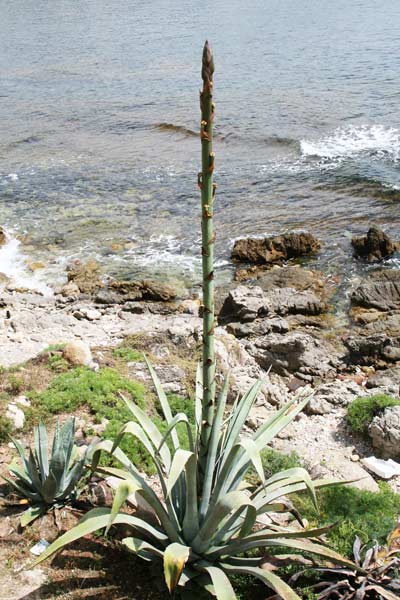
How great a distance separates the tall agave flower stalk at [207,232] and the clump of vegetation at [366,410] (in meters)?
4.87

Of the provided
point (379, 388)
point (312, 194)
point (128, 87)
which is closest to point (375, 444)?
point (379, 388)

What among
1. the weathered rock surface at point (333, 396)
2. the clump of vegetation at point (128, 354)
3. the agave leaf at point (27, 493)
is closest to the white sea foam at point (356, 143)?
the weathered rock surface at point (333, 396)

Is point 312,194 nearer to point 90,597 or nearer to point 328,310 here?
point 328,310

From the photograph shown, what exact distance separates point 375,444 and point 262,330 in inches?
165

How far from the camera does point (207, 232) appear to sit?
381 centimetres

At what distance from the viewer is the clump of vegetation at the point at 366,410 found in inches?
351

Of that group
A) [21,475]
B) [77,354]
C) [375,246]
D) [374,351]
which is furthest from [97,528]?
[375,246]

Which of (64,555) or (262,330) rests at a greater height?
(64,555)

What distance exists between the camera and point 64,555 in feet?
16.9

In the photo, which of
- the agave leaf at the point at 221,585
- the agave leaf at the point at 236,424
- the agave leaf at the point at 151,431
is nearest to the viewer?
the agave leaf at the point at 221,585

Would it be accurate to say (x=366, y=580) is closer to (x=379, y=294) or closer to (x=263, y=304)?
(x=263, y=304)

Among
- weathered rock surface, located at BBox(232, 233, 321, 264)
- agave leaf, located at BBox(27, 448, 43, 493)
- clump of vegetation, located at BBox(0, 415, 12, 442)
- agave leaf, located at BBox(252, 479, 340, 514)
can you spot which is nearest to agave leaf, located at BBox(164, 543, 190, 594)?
agave leaf, located at BBox(252, 479, 340, 514)

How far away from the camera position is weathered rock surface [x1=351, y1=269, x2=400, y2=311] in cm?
1332

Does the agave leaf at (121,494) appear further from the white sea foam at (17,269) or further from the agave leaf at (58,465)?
the white sea foam at (17,269)
